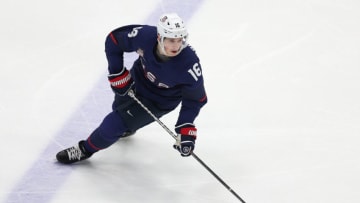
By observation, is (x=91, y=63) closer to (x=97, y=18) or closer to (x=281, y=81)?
(x=97, y=18)

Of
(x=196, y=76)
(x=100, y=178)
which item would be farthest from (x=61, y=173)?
(x=196, y=76)

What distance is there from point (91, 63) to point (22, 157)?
0.96m

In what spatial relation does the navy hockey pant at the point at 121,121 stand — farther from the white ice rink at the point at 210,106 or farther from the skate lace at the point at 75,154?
the white ice rink at the point at 210,106

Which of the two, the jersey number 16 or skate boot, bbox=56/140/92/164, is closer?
the jersey number 16

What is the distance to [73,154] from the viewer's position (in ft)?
10.3

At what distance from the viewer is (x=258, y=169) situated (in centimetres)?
331

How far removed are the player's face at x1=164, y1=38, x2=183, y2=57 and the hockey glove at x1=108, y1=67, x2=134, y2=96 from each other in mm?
348

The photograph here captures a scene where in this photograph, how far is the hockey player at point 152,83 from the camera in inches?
111

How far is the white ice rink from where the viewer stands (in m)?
3.14

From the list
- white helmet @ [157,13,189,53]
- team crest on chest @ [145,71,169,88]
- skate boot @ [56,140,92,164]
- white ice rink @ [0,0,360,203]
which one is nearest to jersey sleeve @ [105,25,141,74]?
team crest on chest @ [145,71,169,88]

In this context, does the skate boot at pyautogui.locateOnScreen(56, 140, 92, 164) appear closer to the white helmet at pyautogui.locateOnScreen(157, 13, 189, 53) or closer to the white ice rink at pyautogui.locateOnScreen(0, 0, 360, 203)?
the white ice rink at pyautogui.locateOnScreen(0, 0, 360, 203)

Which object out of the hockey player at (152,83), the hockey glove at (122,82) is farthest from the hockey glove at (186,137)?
the hockey glove at (122,82)

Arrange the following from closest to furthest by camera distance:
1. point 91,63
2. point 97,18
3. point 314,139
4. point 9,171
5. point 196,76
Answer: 1. point 196,76
2. point 9,171
3. point 314,139
4. point 91,63
5. point 97,18

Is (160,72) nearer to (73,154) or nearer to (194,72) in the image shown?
(194,72)
